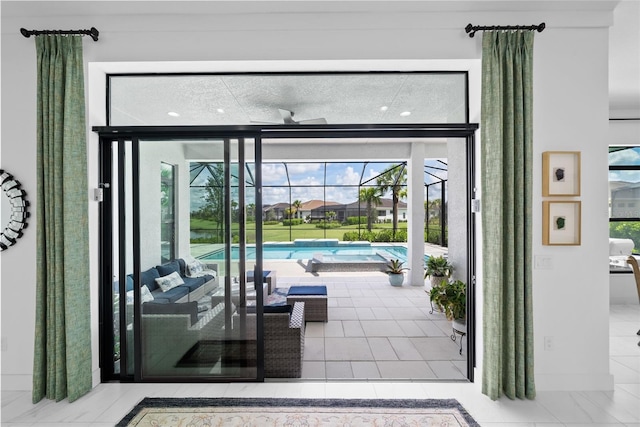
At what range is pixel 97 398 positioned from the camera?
8.21ft

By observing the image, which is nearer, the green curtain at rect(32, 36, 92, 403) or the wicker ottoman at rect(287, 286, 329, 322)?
the green curtain at rect(32, 36, 92, 403)

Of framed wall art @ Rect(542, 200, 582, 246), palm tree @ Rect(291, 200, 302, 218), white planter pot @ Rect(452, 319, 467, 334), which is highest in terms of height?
palm tree @ Rect(291, 200, 302, 218)

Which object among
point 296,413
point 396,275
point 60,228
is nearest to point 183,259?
point 60,228

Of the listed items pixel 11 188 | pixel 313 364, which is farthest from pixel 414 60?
pixel 11 188

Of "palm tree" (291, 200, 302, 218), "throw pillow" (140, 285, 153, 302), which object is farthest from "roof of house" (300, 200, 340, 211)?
"throw pillow" (140, 285, 153, 302)

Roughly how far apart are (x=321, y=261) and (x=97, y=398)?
6.05 metres

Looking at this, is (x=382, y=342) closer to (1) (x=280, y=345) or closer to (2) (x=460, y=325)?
(2) (x=460, y=325)

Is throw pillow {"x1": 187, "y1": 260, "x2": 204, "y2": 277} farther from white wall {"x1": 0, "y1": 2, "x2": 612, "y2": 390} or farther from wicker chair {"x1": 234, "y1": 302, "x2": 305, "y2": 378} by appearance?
white wall {"x1": 0, "y1": 2, "x2": 612, "y2": 390}

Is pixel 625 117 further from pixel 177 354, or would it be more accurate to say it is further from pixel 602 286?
pixel 177 354

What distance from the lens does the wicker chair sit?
282 centimetres

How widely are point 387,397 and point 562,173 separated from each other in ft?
7.37

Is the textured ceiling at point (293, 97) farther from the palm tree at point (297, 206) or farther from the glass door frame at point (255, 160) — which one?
the palm tree at point (297, 206)

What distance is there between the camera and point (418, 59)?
263 centimetres

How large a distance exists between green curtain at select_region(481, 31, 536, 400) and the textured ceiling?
398 mm
